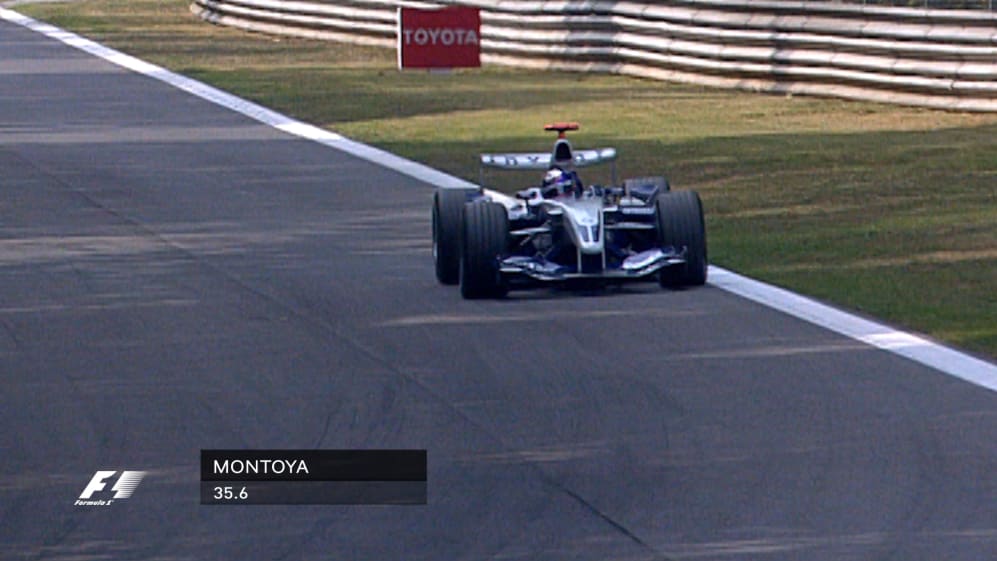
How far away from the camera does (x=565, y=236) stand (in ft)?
39.5

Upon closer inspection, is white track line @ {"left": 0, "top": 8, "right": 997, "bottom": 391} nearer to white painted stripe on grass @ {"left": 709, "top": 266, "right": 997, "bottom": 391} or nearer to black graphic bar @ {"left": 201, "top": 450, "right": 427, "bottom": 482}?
white painted stripe on grass @ {"left": 709, "top": 266, "right": 997, "bottom": 391}

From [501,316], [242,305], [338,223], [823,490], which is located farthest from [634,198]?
[823,490]

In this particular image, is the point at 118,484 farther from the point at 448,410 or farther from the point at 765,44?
the point at 765,44

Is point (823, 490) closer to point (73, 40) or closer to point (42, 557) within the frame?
point (42, 557)

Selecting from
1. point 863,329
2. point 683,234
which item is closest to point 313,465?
point 863,329

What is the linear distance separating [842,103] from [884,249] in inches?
418

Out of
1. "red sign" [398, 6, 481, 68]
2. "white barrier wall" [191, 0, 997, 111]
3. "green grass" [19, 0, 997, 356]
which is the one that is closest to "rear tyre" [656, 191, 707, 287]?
"green grass" [19, 0, 997, 356]

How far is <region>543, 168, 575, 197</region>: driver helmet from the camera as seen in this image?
40.4 feet

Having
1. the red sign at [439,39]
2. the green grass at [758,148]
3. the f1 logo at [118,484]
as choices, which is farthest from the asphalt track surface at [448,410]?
the red sign at [439,39]

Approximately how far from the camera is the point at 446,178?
60.2 feet

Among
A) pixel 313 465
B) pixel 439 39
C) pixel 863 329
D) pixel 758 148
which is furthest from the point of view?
pixel 439 39

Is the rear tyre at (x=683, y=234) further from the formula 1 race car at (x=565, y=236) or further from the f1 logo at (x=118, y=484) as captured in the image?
the f1 logo at (x=118, y=484)
